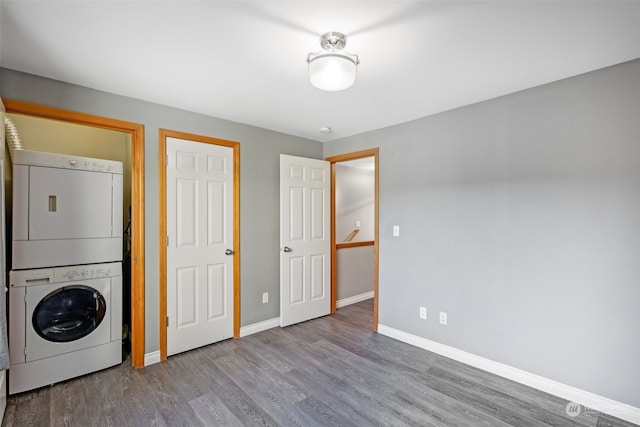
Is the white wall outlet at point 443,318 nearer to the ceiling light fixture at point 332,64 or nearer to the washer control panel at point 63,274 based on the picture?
the ceiling light fixture at point 332,64

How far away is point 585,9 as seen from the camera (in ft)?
4.98

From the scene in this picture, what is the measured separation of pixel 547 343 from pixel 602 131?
162 cm

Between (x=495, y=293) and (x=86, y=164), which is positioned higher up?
(x=86, y=164)

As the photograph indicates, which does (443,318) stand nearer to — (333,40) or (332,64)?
(332,64)

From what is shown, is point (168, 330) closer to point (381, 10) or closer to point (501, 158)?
point (381, 10)

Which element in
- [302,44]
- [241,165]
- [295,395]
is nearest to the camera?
[302,44]

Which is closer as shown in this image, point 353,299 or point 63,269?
point 63,269

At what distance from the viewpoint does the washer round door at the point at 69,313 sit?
2318mm

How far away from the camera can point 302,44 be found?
1.83m

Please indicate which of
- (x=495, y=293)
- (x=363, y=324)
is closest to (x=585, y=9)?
(x=495, y=293)

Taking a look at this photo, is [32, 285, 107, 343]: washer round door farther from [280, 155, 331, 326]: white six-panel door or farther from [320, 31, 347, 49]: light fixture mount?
[320, 31, 347, 49]: light fixture mount

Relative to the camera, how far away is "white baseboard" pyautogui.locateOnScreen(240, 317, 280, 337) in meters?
3.36

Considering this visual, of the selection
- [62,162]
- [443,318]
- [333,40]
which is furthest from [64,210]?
[443,318]

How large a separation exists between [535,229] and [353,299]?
280cm
